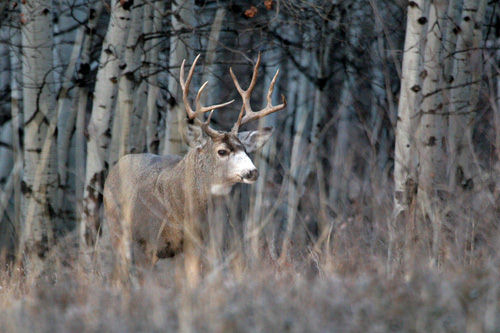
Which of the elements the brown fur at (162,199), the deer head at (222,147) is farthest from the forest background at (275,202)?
the brown fur at (162,199)

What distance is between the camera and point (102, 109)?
9430mm

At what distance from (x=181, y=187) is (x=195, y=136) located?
1.82ft

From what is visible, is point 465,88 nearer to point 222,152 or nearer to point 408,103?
point 408,103

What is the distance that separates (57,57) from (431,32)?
7.13m

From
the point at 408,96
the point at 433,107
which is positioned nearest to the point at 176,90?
the point at 408,96

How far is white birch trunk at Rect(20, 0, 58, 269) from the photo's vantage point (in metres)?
9.23

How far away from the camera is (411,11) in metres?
8.38

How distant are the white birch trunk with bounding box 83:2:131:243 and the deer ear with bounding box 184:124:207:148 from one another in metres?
1.51

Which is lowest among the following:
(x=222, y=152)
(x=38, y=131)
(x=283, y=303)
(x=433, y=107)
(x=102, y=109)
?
(x=283, y=303)

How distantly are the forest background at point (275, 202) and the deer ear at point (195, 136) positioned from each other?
0.23 feet

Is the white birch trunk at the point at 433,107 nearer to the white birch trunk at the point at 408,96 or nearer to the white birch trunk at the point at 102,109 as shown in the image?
the white birch trunk at the point at 408,96

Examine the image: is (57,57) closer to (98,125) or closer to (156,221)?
(98,125)

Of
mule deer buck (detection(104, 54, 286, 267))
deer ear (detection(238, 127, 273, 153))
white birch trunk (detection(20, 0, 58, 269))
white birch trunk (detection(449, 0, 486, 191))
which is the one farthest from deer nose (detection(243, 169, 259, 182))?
white birch trunk (detection(20, 0, 58, 269))

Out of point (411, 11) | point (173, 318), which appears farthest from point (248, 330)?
point (411, 11)
